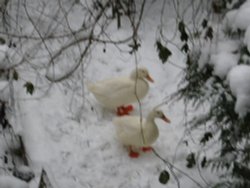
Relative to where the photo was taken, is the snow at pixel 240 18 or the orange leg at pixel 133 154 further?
the orange leg at pixel 133 154

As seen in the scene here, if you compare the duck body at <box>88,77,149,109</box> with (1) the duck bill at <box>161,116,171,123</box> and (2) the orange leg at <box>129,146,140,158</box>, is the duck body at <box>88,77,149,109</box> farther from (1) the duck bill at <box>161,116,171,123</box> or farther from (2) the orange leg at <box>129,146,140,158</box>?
(2) the orange leg at <box>129,146,140,158</box>

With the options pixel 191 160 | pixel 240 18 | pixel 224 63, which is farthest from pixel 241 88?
pixel 191 160

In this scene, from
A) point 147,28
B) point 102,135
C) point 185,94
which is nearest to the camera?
point 185,94

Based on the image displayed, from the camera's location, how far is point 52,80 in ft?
14.5

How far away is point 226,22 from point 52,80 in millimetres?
1960

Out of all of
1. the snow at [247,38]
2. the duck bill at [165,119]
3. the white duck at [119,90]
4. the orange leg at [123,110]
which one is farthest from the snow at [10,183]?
the orange leg at [123,110]

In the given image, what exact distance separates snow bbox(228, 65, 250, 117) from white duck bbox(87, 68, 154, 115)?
6.10ft

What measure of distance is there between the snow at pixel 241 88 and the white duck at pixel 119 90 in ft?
6.10

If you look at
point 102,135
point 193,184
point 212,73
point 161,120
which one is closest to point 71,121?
point 102,135

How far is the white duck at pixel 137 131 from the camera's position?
4.00 meters

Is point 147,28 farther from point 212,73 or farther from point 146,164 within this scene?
point 212,73

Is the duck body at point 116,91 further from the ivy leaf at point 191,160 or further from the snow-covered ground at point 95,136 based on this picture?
the ivy leaf at point 191,160

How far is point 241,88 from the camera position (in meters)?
2.45

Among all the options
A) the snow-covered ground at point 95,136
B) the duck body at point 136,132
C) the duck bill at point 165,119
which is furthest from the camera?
the duck bill at point 165,119
